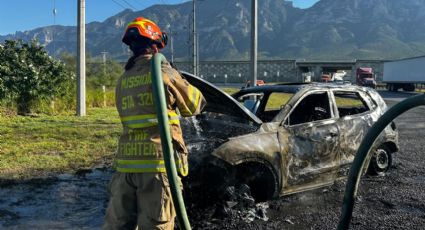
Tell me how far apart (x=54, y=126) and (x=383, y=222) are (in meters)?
9.47

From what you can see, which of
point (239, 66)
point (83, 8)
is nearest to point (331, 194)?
point (83, 8)

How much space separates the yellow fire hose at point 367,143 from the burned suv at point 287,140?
2.32 m

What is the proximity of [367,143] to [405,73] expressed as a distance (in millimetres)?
55109

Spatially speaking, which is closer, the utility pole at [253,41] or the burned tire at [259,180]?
the burned tire at [259,180]

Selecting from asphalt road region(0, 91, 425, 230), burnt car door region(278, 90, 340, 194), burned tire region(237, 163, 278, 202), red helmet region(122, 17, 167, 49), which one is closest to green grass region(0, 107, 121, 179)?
asphalt road region(0, 91, 425, 230)

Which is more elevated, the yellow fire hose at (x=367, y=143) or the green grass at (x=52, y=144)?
the yellow fire hose at (x=367, y=143)

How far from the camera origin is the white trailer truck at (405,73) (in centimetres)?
4939

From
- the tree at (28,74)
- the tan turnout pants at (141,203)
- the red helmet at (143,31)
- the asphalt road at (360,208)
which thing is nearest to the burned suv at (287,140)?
the asphalt road at (360,208)

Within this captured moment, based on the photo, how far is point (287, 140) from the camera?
575cm

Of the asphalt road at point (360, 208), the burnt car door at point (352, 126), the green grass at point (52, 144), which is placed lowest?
the asphalt road at point (360, 208)

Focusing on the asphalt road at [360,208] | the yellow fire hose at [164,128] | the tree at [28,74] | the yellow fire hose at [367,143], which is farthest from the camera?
the tree at [28,74]

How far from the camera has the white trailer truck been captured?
162ft

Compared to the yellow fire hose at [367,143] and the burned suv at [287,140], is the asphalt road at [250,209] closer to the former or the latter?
the burned suv at [287,140]

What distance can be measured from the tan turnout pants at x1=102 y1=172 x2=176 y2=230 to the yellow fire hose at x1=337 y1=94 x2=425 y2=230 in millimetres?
1145
